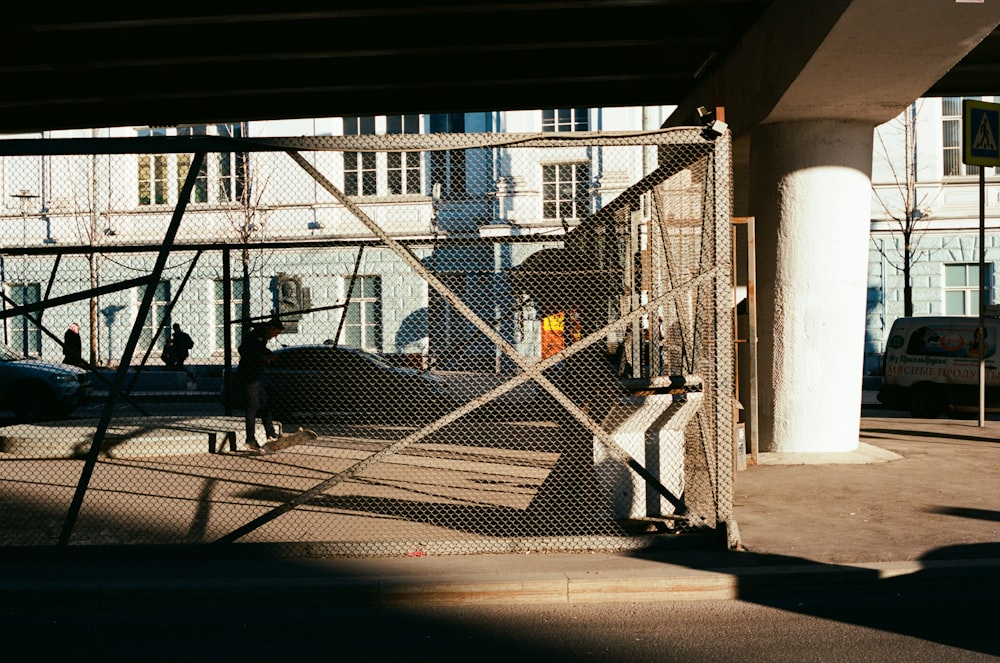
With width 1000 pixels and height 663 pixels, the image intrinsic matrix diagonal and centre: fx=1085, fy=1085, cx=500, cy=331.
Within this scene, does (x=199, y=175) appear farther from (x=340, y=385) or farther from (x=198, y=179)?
(x=340, y=385)

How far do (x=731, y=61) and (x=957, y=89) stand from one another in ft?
15.9

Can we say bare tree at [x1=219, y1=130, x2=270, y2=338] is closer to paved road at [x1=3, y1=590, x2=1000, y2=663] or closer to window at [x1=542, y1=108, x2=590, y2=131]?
window at [x1=542, y1=108, x2=590, y2=131]

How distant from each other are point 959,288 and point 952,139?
4300 mm

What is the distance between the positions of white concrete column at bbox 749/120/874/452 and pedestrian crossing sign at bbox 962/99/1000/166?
253 centimetres

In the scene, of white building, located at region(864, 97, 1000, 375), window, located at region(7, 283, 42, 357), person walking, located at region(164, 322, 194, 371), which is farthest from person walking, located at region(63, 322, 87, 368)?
white building, located at region(864, 97, 1000, 375)

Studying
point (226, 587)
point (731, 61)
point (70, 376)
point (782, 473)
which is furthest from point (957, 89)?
point (70, 376)

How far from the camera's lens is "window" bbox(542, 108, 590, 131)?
107 feet

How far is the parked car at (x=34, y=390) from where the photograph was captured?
20.3 m

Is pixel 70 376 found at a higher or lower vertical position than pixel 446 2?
lower

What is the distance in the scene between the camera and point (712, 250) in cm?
839

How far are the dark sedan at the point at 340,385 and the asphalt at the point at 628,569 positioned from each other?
909 centimetres

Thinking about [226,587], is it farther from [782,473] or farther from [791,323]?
[791,323]

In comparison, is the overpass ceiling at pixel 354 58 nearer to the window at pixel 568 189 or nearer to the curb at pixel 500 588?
the curb at pixel 500 588

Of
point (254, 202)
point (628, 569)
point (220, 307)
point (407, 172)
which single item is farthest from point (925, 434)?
point (254, 202)
